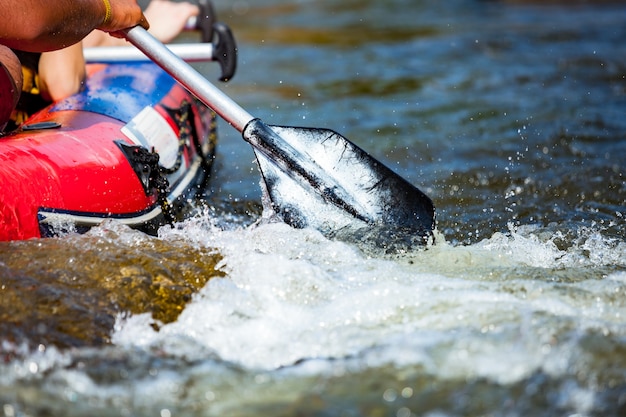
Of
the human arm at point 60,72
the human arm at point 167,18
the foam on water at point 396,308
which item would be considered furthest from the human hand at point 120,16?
the human arm at point 167,18

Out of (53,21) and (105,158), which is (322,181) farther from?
(53,21)

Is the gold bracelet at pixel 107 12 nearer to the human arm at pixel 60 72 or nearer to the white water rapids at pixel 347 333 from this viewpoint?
the human arm at pixel 60 72

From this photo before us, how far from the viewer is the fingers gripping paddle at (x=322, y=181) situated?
123 inches

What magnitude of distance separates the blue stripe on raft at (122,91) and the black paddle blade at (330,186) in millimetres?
701

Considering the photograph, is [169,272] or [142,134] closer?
[169,272]

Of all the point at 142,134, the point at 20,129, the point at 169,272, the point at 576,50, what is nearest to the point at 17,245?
the point at 169,272

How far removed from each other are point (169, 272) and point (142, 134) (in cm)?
110

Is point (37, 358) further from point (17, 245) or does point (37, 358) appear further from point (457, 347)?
point (457, 347)

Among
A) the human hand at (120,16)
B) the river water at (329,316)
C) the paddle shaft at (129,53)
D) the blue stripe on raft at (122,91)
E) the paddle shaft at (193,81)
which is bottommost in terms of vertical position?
the river water at (329,316)

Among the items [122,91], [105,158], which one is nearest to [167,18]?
[122,91]

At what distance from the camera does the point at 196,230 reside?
295cm

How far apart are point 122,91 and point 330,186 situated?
1230 millimetres

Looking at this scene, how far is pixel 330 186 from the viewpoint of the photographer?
3.16 m

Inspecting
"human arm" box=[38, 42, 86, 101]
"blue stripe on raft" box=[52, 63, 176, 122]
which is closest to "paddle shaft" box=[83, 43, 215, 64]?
"blue stripe on raft" box=[52, 63, 176, 122]
